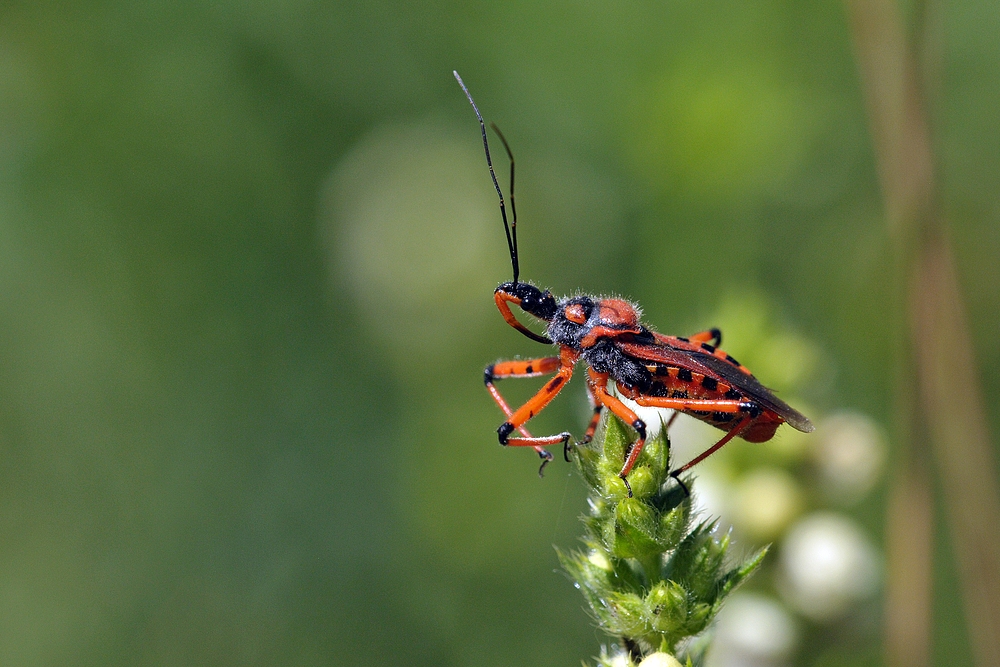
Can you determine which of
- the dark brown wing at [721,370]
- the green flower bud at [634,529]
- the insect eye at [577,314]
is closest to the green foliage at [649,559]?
the green flower bud at [634,529]

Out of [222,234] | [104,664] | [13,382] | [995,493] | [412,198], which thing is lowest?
[104,664]

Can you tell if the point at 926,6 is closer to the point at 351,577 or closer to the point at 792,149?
the point at 792,149

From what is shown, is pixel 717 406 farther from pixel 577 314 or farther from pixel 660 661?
pixel 660 661

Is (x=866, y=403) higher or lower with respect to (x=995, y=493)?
higher

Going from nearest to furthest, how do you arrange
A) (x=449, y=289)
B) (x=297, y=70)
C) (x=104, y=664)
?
(x=104, y=664) < (x=297, y=70) < (x=449, y=289)

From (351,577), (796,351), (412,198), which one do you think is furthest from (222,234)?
(796,351)

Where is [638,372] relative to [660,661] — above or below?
above

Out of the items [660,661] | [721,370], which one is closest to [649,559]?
[660,661]
